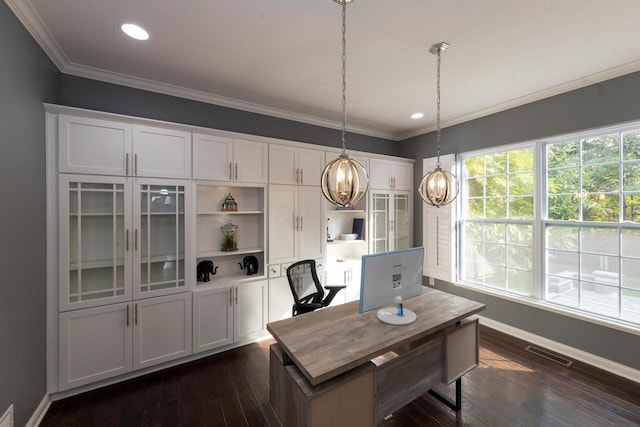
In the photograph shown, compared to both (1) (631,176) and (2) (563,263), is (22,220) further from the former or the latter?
(1) (631,176)

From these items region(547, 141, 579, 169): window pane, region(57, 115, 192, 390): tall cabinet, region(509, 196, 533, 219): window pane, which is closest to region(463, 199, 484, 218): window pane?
region(509, 196, 533, 219): window pane

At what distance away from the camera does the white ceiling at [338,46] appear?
1730mm

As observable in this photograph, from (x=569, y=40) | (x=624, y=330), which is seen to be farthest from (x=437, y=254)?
(x=569, y=40)

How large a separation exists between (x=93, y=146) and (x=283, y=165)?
5.75 feet

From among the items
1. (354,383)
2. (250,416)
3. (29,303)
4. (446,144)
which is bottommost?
(250,416)

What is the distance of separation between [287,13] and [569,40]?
2.15 m

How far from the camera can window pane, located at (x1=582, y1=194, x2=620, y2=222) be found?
8.49ft

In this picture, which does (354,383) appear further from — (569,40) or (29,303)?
(569,40)

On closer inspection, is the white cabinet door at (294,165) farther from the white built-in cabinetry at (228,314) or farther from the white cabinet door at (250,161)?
the white built-in cabinetry at (228,314)

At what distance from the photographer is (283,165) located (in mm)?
3182

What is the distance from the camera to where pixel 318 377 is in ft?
4.09

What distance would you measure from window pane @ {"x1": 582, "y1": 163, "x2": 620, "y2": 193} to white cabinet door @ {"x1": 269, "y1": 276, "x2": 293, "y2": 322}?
3.43m

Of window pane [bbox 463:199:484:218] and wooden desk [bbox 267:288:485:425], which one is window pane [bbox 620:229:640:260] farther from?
wooden desk [bbox 267:288:485:425]

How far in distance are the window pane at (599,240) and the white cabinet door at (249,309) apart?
11.4 feet
